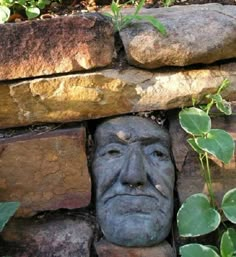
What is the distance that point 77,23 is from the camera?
1547mm

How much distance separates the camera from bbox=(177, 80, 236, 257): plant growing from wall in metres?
1.46

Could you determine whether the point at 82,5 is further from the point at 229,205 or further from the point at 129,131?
the point at 229,205

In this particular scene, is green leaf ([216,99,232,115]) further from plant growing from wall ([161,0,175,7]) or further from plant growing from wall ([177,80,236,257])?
plant growing from wall ([161,0,175,7])

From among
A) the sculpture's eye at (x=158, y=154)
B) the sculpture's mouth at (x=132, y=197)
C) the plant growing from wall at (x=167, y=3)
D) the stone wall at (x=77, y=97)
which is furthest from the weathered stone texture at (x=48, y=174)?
the plant growing from wall at (x=167, y=3)

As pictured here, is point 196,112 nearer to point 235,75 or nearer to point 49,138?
point 235,75

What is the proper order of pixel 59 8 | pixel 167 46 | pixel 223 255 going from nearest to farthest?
pixel 223 255
pixel 167 46
pixel 59 8

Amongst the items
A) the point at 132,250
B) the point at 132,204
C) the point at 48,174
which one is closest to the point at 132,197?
the point at 132,204

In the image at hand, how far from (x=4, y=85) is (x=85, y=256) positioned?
53cm

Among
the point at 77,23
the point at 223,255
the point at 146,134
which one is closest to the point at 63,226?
the point at 146,134

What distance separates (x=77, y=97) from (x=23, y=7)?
44 centimetres

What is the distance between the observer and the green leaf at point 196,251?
56.1 inches

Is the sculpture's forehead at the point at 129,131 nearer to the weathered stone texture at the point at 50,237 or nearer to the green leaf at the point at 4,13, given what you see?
the weathered stone texture at the point at 50,237

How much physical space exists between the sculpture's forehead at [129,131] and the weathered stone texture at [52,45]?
0.20 metres

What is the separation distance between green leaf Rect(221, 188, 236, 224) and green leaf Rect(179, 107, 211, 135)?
0.19m
